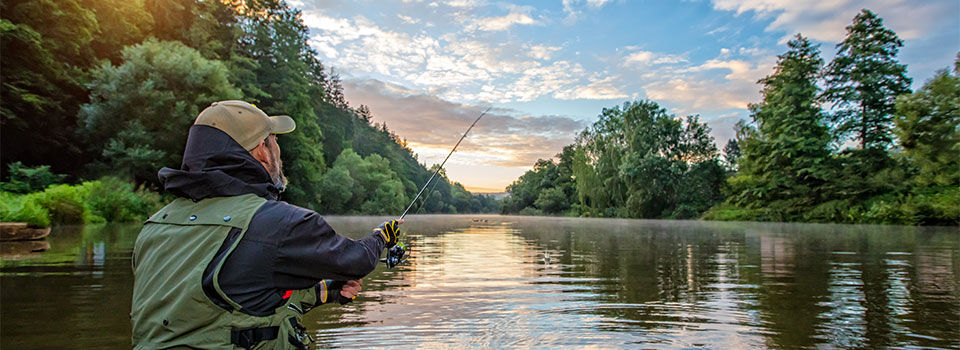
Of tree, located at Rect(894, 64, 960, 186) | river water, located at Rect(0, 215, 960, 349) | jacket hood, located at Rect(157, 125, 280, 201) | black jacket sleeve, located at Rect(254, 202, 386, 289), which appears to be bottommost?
river water, located at Rect(0, 215, 960, 349)

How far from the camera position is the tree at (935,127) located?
27.4m

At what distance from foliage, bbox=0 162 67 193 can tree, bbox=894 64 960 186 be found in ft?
139

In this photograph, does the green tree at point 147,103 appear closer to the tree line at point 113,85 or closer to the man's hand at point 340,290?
the tree line at point 113,85

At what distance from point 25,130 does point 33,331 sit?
2356 cm

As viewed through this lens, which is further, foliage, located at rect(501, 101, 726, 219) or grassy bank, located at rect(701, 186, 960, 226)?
foliage, located at rect(501, 101, 726, 219)

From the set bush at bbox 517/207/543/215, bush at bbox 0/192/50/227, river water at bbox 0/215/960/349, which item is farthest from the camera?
bush at bbox 517/207/543/215

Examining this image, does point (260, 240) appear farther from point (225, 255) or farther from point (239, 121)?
point (239, 121)

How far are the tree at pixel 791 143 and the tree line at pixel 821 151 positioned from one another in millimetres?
81

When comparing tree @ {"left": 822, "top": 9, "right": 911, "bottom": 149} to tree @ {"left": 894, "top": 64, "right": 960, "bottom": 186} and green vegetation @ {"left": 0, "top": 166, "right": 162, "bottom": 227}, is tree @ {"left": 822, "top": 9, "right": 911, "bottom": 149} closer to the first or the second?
tree @ {"left": 894, "top": 64, "right": 960, "bottom": 186}

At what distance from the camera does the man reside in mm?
1783

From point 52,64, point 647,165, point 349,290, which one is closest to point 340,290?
point 349,290

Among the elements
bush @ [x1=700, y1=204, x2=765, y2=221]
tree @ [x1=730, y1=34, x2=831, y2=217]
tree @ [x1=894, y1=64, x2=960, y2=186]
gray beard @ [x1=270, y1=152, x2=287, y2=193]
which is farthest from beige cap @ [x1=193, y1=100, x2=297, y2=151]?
bush @ [x1=700, y1=204, x2=765, y2=221]

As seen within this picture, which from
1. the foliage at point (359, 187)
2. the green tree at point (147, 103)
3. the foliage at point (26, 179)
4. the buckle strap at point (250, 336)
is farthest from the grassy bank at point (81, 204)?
the foliage at point (359, 187)

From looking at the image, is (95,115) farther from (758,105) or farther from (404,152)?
(404,152)
